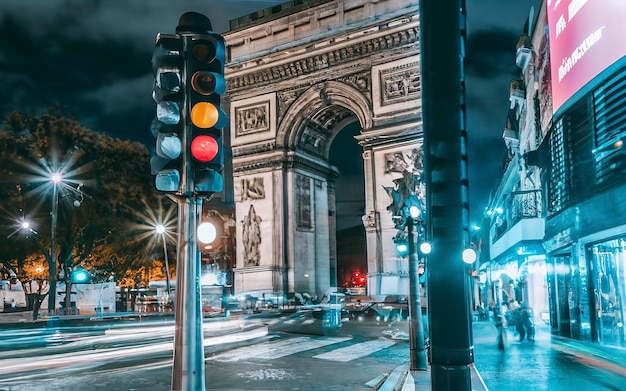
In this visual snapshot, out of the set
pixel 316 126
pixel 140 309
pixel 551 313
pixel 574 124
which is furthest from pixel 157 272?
pixel 574 124

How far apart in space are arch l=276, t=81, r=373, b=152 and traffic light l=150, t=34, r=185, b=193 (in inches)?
1011

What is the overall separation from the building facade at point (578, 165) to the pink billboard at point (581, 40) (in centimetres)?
2

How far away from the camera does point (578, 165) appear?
46.3 feet

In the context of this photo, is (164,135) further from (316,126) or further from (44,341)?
(316,126)

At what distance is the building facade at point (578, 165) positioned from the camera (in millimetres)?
A: 11633

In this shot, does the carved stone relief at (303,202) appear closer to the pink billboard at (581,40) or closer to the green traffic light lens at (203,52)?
the pink billboard at (581,40)

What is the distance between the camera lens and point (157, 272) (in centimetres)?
4541

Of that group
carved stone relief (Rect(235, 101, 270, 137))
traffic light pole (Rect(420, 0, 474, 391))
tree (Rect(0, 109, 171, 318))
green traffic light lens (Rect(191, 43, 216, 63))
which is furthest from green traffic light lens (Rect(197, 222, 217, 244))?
carved stone relief (Rect(235, 101, 270, 137))

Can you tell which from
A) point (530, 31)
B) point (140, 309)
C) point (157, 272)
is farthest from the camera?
→ point (157, 272)

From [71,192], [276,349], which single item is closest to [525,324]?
[276,349]

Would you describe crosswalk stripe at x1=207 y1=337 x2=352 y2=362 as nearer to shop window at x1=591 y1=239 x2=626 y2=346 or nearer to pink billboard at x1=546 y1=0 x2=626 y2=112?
shop window at x1=591 y1=239 x2=626 y2=346

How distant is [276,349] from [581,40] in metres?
9.39

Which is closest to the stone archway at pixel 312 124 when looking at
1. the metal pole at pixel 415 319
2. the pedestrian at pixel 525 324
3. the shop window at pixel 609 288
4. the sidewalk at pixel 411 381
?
the pedestrian at pixel 525 324

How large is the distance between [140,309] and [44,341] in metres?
22.9
